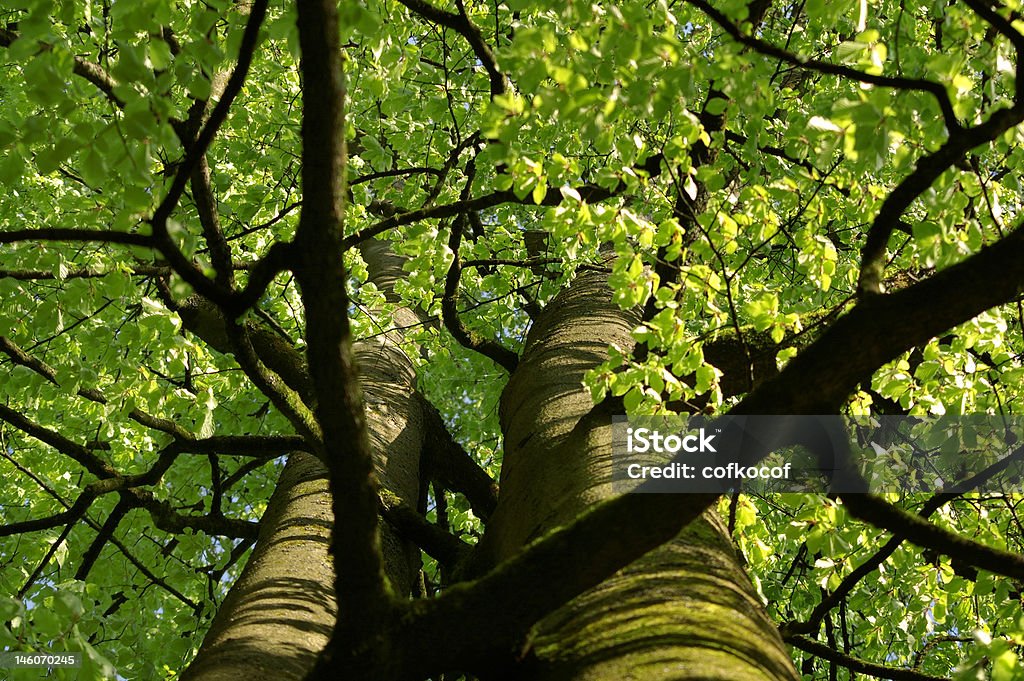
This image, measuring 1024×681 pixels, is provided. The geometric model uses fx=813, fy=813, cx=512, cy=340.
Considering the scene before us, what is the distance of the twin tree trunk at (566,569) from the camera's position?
201cm

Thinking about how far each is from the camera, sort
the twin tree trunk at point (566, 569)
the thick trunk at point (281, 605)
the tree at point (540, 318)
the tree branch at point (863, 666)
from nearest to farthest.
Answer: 1. the tree at point (540, 318)
2. the twin tree trunk at point (566, 569)
3. the thick trunk at point (281, 605)
4. the tree branch at point (863, 666)

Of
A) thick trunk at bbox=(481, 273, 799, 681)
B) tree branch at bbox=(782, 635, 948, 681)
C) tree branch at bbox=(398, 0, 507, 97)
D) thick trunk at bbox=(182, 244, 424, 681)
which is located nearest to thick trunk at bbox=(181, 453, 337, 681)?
thick trunk at bbox=(182, 244, 424, 681)

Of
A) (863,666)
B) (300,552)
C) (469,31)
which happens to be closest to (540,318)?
(469,31)

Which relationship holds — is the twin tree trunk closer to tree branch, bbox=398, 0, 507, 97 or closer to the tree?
the tree

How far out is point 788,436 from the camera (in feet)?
7.29

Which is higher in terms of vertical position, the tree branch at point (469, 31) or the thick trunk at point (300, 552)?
the tree branch at point (469, 31)

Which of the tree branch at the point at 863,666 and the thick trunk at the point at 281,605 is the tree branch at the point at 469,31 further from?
the tree branch at the point at 863,666

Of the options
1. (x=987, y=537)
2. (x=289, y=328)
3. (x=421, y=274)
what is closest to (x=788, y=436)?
(x=987, y=537)

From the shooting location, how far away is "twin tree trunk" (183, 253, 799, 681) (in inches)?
79.1

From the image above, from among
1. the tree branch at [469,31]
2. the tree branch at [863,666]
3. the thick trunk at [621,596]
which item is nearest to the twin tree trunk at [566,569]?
the thick trunk at [621,596]

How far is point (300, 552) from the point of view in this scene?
328cm

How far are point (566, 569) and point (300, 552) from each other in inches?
68.9

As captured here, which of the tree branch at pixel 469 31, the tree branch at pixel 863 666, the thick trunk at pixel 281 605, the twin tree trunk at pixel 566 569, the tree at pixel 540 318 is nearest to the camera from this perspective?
the tree at pixel 540 318

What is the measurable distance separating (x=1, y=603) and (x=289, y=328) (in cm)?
409
